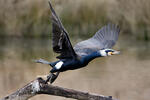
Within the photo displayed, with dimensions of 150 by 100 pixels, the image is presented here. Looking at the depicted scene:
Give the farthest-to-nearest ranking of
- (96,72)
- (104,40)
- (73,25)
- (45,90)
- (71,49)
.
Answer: (73,25)
(96,72)
(104,40)
(71,49)
(45,90)

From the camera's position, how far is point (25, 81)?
28.1 feet

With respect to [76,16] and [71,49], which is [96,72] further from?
[71,49]

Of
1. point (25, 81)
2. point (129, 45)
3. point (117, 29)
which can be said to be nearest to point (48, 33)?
point (129, 45)

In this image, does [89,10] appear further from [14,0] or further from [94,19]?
[14,0]

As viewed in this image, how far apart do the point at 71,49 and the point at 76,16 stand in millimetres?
7054

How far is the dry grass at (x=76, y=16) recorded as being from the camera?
39.1 feet

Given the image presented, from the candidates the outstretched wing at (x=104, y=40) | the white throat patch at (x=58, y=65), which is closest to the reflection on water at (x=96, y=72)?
the outstretched wing at (x=104, y=40)

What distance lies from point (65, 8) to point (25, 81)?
3871 millimetres

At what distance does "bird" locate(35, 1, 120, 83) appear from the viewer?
487cm

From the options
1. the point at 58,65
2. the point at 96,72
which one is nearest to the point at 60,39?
the point at 58,65

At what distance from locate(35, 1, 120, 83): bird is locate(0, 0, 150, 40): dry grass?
5694 mm

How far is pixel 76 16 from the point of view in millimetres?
12180

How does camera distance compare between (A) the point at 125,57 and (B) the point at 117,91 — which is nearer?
(B) the point at 117,91

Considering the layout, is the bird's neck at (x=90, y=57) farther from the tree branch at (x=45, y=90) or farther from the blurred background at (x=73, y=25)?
the blurred background at (x=73, y=25)
